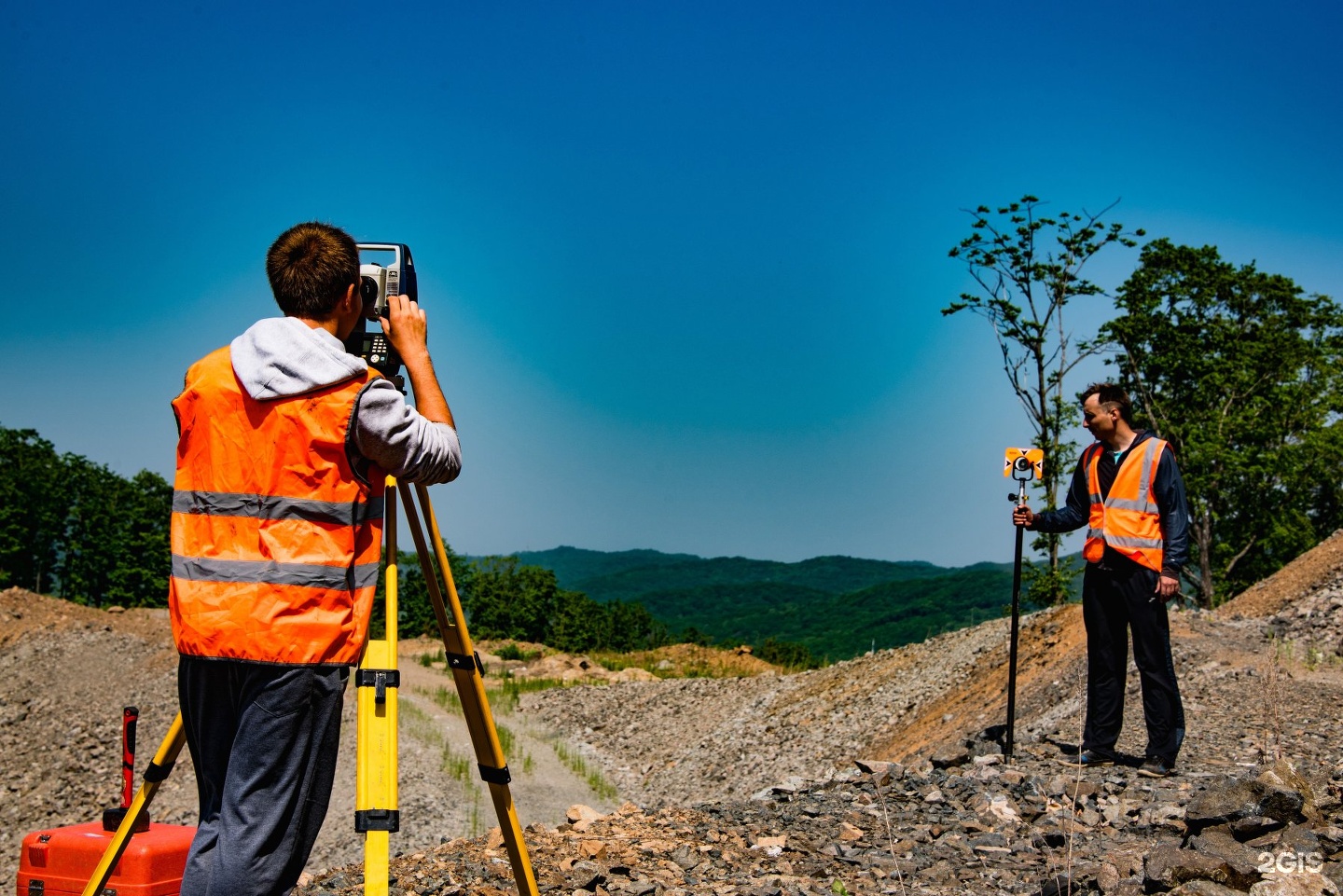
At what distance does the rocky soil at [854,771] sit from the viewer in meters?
3.97

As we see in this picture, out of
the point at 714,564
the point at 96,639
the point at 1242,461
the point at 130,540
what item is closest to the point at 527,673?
the point at 96,639

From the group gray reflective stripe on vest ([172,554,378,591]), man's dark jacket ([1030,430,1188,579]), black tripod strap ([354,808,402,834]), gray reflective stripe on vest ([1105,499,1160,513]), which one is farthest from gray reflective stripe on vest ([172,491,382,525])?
gray reflective stripe on vest ([1105,499,1160,513])

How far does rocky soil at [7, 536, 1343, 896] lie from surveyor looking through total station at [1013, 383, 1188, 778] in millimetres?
282

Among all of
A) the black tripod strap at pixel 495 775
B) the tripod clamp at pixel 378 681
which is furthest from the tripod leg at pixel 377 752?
the black tripod strap at pixel 495 775

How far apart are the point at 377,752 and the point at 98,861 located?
5.25 feet

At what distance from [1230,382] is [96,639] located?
27.6 meters

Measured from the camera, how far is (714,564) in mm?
94312

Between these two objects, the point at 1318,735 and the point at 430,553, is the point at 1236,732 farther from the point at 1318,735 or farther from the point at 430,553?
the point at 430,553

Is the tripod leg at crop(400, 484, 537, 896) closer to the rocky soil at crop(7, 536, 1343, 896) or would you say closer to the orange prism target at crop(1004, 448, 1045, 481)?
the rocky soil at crop(7, 536, 1343, 896)

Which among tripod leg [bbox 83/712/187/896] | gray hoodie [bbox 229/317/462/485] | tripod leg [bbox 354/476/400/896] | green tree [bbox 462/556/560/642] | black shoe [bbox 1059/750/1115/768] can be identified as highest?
gray hoodie [bbox 229/317/462/485]

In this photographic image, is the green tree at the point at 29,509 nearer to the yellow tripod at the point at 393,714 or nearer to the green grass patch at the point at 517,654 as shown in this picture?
the green grass patch at the point at 517,654

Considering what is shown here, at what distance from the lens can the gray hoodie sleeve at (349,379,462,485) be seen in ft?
7.12

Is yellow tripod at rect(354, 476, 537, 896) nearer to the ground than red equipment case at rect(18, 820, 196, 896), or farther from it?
farther from it

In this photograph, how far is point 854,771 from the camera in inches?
241
